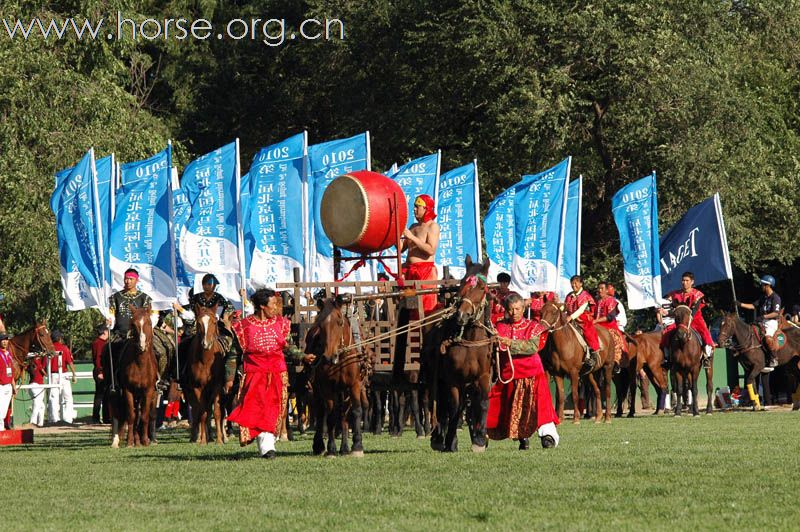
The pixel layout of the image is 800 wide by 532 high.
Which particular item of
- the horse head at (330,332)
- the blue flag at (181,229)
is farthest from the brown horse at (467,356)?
the blue flag at (181,229)

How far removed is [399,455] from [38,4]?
71.2 ft

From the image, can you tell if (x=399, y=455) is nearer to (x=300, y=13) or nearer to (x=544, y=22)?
(x=544, y=22)

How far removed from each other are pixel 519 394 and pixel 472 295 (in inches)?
55.5

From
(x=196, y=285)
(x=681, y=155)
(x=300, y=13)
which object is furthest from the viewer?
(x=300, y=13)

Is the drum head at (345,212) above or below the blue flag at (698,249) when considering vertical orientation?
below

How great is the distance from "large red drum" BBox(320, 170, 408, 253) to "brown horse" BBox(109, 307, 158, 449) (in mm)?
3638

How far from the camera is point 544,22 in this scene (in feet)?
139

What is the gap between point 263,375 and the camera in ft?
54.1

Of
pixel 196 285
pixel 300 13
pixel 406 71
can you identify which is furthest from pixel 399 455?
pixel 300 13

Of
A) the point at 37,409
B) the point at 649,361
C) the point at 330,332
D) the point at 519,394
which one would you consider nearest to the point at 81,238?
the point at 37,409

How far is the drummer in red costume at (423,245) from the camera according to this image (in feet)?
58.5

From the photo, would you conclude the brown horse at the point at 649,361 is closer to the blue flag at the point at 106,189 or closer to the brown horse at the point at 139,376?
the blue flag at the point at 106,189

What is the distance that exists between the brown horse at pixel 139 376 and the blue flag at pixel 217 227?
6.76 metres

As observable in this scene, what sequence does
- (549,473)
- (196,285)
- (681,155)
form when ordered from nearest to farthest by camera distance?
(549,473) < (196,285) < (681,155)
